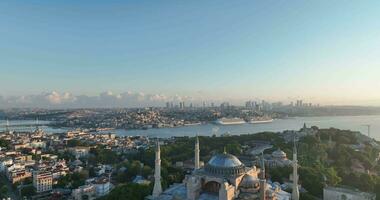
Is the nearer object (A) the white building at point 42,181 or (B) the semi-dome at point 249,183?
(B) the semi-dome at point 249,183

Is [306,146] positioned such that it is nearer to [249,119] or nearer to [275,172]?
[275,172]

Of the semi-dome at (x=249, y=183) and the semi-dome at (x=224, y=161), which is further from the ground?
the semi-dome at (x=224, y=161)

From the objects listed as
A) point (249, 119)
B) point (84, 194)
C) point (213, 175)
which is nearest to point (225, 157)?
point (213, 175)

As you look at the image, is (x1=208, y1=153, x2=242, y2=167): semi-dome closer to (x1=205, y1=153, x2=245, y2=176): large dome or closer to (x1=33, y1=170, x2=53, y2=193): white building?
(x1=205, y1=153, x2=245, y2=176): large dome

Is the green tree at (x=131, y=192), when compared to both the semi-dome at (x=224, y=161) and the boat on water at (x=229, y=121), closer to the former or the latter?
the semi-dome at (x=224, y=161)

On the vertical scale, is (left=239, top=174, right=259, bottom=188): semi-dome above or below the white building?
above

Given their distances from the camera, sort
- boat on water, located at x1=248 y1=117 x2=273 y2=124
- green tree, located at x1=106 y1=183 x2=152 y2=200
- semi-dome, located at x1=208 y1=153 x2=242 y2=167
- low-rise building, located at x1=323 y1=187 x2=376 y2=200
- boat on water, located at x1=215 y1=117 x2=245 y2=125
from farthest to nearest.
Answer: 1. boat on water, located at x1=248 y1=117 x2=273 y2=124
2. boat on water, located at x1=215 y1=117 x2=245 y2=125
3. low-rise building, located at x1=323 y1=187 x2=376 y2=200
4. green tree, located at x1=106 y1=183 x2=152 y2=200
5. semi-dome, located at x1=208 y1=153 x2=242 y2=167

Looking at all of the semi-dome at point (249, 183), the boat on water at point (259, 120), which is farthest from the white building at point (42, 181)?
the boat on water at point (259, 120)

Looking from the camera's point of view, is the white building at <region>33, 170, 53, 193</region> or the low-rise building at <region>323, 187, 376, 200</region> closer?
the low-rise building at <region>323, 187, 376, 200</region>

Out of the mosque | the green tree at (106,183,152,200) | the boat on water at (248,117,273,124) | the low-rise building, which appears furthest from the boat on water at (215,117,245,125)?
the mosque
